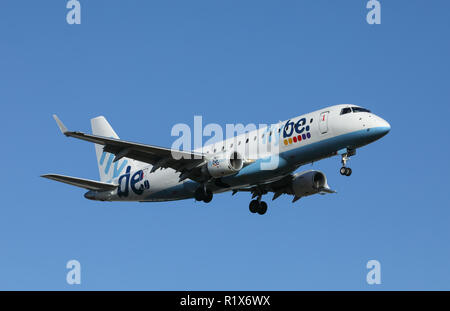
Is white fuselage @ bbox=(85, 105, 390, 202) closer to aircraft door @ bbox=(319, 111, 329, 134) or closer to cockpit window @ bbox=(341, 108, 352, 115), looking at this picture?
aircraft door @ bbox=(319, 111, 329, 134)

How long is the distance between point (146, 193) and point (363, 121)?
1471 cm

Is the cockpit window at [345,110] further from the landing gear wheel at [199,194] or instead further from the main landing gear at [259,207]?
the main landing gear at [259,207]

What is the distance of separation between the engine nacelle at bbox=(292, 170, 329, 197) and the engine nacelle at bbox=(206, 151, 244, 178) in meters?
6.43

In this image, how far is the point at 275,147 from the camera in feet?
132

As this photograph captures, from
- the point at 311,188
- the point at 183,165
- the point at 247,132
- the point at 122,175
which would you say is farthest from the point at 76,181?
the point at 311,188

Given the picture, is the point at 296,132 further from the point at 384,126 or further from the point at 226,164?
the point at 384,126

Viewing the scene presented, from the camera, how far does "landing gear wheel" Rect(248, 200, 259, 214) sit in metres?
46.5

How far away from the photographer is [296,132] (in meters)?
39.8

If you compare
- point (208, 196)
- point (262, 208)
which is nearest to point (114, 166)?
point (208, 196)

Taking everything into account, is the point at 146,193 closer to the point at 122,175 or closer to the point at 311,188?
the point at 122,175

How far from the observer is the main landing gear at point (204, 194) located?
42000 mm

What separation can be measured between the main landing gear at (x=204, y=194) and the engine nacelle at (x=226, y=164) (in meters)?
1.70

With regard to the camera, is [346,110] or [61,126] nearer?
[61,126]

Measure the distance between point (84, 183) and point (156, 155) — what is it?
6.84 m
